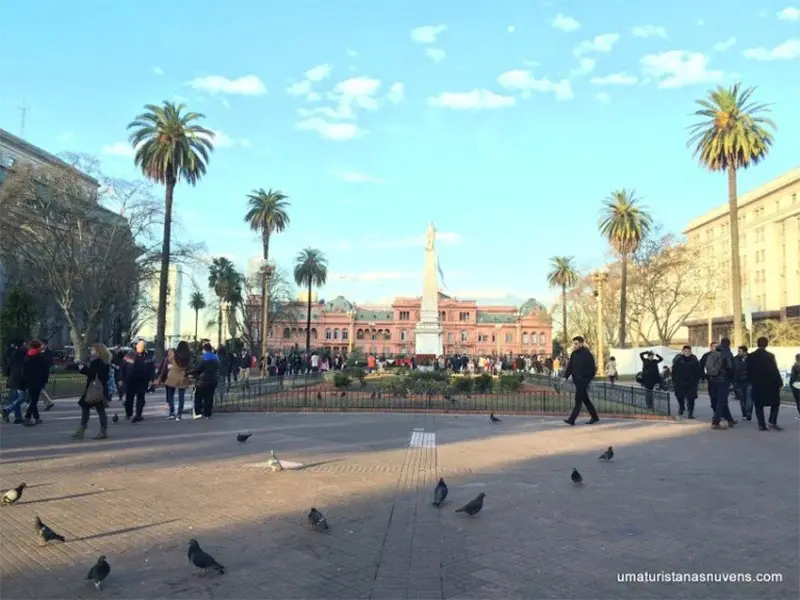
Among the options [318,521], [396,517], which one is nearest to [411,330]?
[396,517]

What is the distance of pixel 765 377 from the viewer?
12.0 meters

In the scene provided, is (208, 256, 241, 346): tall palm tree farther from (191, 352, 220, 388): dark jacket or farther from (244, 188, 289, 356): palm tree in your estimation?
(191, 352, 220, 388): dark jacket

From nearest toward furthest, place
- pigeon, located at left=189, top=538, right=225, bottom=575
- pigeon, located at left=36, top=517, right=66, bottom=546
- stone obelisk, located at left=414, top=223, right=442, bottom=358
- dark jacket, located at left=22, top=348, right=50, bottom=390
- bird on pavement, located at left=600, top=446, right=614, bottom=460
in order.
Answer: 1. pigeon, located at left=189, top=538, right=225, bottom=575
2. pigeon, located at left=36, top=517, right=66, bottom=546
3. bird on pavement, located at left=600, top=446, right=614, bottom=460
4. dark jacket, located at left=22, top=348, right=50, bottom=390
5. stone obelisk, located at left=414, top=223, right=442, bottom=358

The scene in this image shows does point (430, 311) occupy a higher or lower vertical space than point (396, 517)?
higher

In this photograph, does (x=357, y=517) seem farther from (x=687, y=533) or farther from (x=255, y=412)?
(x=255, y=412)

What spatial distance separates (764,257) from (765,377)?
7260 centimetres

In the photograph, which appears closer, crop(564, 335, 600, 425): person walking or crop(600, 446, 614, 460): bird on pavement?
crop(600, 446, 614, 460): bird on pavement

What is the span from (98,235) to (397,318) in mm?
84296

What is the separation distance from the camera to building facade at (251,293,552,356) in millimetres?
115938

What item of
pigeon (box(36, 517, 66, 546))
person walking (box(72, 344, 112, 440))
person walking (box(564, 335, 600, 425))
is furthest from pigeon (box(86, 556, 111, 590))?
person walking (box(564, 335, 600, 425))

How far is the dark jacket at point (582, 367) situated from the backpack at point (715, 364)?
2.54 m

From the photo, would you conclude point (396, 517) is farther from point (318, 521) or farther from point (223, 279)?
point (223, 279)

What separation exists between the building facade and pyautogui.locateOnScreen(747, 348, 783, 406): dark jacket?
102 metres

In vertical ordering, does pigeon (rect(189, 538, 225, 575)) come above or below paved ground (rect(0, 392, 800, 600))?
above
